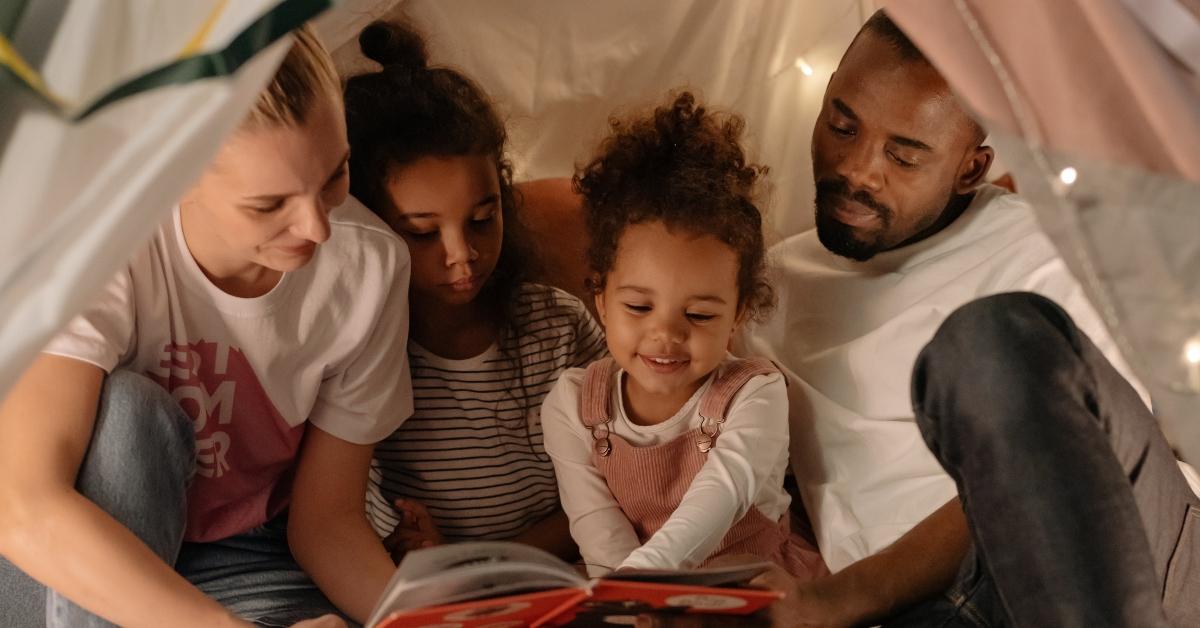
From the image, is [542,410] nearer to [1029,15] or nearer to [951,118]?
[951,118]

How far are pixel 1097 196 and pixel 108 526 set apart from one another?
29.4 inches

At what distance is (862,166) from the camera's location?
120 centimetres

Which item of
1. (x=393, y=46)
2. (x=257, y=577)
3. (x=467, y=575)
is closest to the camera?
(x=467, y=575)

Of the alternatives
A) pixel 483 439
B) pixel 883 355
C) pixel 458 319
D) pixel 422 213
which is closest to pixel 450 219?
pixel 422 213

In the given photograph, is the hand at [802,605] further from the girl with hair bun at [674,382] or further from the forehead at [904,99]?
the forehead at [904,99]

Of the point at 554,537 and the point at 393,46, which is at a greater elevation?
the point at 393,46

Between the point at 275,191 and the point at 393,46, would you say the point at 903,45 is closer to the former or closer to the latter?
the point at 393,46

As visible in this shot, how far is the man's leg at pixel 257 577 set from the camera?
3.51 feet

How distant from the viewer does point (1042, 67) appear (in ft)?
2.14

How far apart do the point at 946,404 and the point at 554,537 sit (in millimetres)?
582

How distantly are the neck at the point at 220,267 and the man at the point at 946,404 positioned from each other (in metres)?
0.55

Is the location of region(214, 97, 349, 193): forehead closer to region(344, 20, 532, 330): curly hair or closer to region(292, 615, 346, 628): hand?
region(344, 20, 532, 330): curly hair

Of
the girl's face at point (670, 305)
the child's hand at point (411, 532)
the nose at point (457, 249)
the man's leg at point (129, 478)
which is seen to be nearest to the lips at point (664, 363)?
the girl's face at point (670, 305)

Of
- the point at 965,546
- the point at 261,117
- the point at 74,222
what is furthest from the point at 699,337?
the point at 74,222
